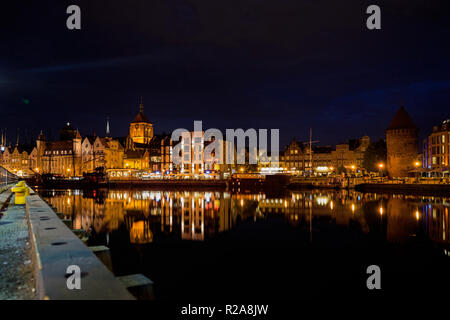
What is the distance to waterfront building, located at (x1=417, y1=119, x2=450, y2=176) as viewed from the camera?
62188 millimetres

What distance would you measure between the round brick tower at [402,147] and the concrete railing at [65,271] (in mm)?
69528

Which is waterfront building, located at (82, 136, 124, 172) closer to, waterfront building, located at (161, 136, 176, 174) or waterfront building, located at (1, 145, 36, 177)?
waterfront building, located at (161, 136, 176, 174)

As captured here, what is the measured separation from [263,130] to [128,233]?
340 ft

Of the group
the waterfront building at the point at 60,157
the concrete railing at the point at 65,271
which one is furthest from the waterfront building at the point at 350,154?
A: the concrete railing at the point at 65,271

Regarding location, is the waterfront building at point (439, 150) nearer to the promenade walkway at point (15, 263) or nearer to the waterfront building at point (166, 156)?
the waterfront building at point (166, 156)

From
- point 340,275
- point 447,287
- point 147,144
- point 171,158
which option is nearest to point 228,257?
point 340,275

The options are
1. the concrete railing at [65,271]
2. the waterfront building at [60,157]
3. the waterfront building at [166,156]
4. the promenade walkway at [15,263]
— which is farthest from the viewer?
the waterfront building at [60,157]

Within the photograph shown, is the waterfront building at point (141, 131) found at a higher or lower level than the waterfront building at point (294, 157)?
A: higher

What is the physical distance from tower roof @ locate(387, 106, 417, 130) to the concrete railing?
71.3 metres

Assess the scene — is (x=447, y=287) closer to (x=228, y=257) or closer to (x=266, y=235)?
(x=228, y=257)

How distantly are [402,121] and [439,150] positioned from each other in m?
8.68

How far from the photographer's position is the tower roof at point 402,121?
220 feet

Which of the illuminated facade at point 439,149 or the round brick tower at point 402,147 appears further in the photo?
the round brick tower at point 402,147

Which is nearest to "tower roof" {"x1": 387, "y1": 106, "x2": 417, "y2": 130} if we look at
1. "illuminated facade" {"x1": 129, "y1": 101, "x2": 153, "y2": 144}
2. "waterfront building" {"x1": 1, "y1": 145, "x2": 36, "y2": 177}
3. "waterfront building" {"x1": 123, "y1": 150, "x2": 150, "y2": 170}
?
"waterfront building" {"x1": 123, "y1": 150, "x2": 150, "y2": 170}
